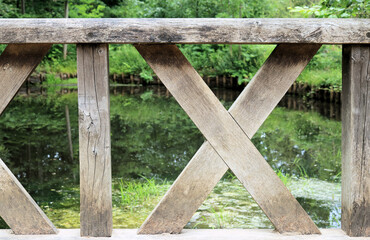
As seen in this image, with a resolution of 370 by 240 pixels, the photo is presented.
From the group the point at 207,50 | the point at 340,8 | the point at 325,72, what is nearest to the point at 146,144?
the point at 340,8

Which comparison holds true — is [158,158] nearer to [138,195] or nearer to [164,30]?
[138,195]

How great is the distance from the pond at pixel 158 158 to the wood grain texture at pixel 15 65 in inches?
96.8

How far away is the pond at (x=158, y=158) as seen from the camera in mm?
4359

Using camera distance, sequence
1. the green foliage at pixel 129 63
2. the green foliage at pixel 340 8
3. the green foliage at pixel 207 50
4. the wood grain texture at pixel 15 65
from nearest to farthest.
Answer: the wood grain texture at pixel 15 65, the green foliage at pixel 340 8, the green foliage at pixel 207 50, the green foliage at pixel 129 63

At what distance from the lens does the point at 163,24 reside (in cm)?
163

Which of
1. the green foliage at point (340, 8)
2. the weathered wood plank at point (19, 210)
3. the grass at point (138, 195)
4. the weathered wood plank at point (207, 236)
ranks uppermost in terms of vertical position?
the green foliage at point (340, 8)

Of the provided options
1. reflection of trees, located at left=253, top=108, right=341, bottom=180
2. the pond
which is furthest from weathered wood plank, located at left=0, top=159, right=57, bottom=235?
reflection of trees, located at left=253, top=108, right=341, bottom=180

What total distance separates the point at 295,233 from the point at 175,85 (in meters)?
0.73

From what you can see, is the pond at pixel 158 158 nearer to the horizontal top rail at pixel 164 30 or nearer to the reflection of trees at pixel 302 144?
the reflection of trees at pixel 302 144

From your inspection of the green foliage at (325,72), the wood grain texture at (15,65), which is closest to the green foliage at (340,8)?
the wood grain texture at (15,65)

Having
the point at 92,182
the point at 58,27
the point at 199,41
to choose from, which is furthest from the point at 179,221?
the point at 58,27

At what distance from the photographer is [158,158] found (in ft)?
22.4

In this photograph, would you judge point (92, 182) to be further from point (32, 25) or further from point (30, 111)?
point (30, 111)

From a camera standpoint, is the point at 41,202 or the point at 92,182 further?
the point at 41,202
